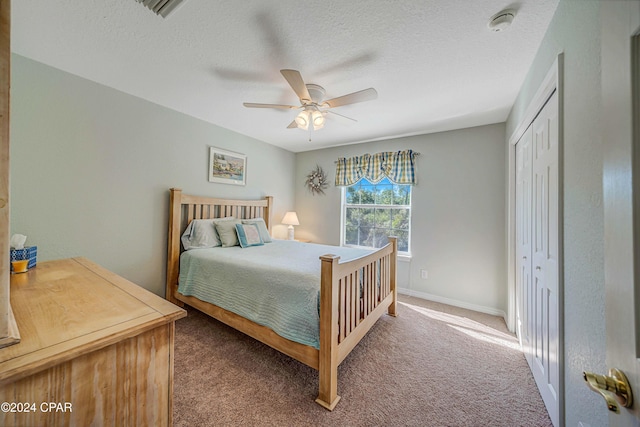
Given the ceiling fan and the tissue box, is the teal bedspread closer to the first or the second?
the tissue box

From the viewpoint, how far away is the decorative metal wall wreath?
4.27 meters

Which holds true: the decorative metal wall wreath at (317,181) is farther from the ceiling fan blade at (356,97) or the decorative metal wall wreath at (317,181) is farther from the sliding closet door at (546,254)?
the sliding closet door at (546,254)

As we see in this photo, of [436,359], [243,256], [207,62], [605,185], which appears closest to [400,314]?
[436,359]

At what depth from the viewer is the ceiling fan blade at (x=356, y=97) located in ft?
5.79

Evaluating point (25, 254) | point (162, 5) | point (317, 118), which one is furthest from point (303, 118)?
point (25, 254)

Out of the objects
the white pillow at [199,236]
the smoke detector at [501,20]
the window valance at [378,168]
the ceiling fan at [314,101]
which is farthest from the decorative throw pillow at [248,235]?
the smoke detector at [501,20]

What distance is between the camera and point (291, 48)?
165cm

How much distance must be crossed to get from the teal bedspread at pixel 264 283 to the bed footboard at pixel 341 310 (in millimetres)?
105

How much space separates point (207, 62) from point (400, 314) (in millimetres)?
3263

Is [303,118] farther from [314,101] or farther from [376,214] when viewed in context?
[376,214]

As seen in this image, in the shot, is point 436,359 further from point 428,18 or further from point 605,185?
point 428,18

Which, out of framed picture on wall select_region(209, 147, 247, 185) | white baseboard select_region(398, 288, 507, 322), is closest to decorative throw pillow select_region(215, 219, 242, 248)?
framed picture on wall select_region(209, 147, 247, 185)

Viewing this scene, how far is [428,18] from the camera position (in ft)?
4.51

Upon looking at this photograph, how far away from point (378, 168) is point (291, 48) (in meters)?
2.37
